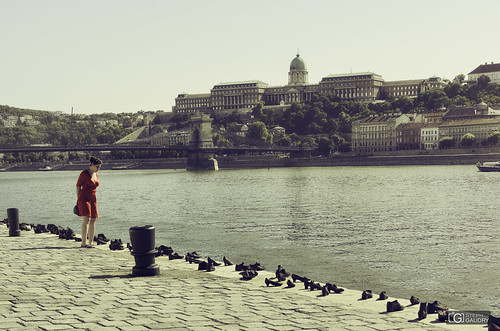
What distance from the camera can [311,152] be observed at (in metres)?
124

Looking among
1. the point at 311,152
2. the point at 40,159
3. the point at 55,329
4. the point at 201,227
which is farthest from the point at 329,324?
the point at 40,159

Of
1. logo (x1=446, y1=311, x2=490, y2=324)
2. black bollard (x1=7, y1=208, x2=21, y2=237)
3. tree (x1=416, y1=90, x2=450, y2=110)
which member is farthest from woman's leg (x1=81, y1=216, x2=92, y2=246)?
tree (x1=416, y1=90, x2=450, y2=110)

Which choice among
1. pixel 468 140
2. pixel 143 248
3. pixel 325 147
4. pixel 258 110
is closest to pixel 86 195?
pixel 143 248

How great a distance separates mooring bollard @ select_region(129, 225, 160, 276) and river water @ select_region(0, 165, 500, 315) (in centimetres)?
458

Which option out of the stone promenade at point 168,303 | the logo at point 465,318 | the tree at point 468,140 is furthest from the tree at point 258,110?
the logo at point 465,318

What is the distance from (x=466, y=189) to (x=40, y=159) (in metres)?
138

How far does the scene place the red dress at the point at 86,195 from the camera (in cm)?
1352

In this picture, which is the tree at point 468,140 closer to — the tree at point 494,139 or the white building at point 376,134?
the tree at point 494,139

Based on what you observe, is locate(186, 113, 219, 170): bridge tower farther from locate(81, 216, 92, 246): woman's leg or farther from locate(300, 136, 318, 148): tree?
locate(81, 216, 92, 246): woman's leg

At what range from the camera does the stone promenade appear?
7.96m

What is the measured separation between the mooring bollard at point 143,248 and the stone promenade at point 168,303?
0.18 m

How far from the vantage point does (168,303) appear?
29.7 feet

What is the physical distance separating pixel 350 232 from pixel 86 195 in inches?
520

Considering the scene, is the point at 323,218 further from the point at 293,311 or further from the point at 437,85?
the point at 437,85
